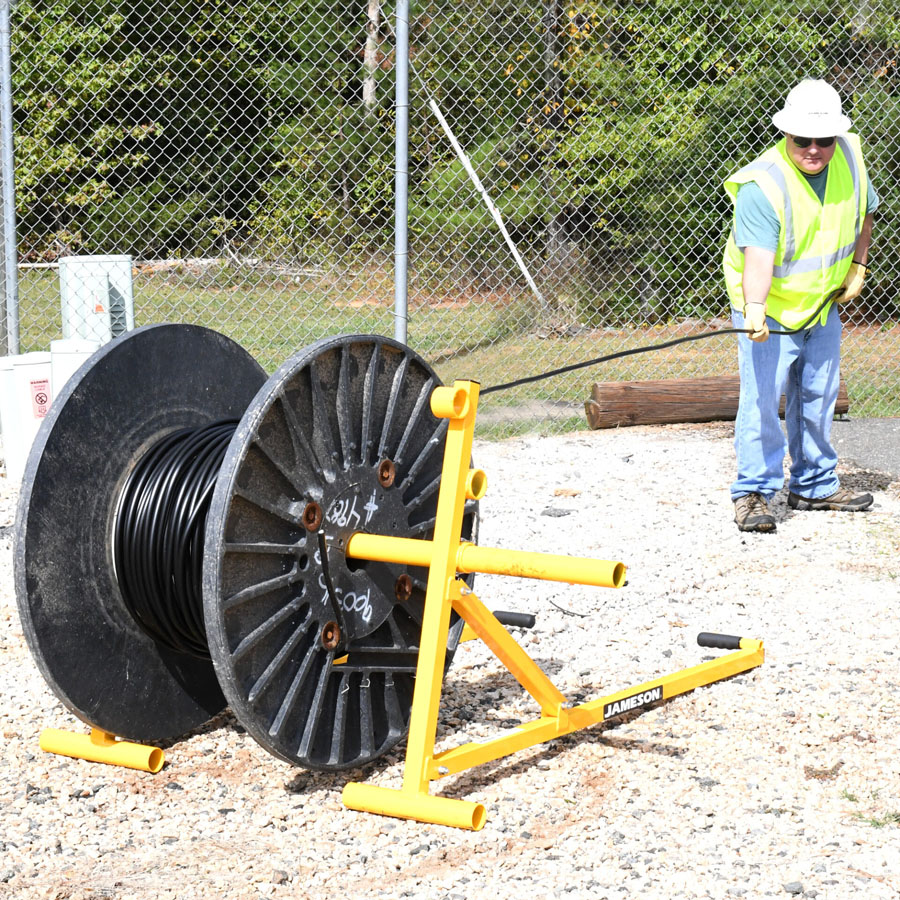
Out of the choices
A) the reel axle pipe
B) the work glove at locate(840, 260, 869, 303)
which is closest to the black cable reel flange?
the reel axle pipe

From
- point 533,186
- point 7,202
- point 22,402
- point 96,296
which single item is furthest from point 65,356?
point 533,186

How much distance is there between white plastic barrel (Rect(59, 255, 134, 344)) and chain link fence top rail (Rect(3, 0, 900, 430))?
2809 mm

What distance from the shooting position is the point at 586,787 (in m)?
3.95

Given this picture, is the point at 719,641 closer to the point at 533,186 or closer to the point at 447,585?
the point at 447,585

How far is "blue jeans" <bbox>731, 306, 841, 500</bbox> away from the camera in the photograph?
6629 millimetres

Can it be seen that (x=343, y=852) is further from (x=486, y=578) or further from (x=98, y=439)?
(x=486, y=578)

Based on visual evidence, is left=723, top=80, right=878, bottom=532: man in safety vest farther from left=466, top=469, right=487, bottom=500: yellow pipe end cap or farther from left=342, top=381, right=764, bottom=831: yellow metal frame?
left=342, top=381, right=764, bottom=831: yellow metal frame

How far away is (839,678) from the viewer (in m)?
4.82

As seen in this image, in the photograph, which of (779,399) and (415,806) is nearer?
(415,806)

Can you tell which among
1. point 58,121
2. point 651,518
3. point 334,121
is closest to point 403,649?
point 651,518

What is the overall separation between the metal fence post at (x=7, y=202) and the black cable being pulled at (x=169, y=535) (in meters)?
4.69

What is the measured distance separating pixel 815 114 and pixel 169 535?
4005 mm

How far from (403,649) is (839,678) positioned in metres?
1.78

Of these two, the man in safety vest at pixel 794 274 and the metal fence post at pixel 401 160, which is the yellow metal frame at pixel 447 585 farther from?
the metal fence post at pixel 401 160
